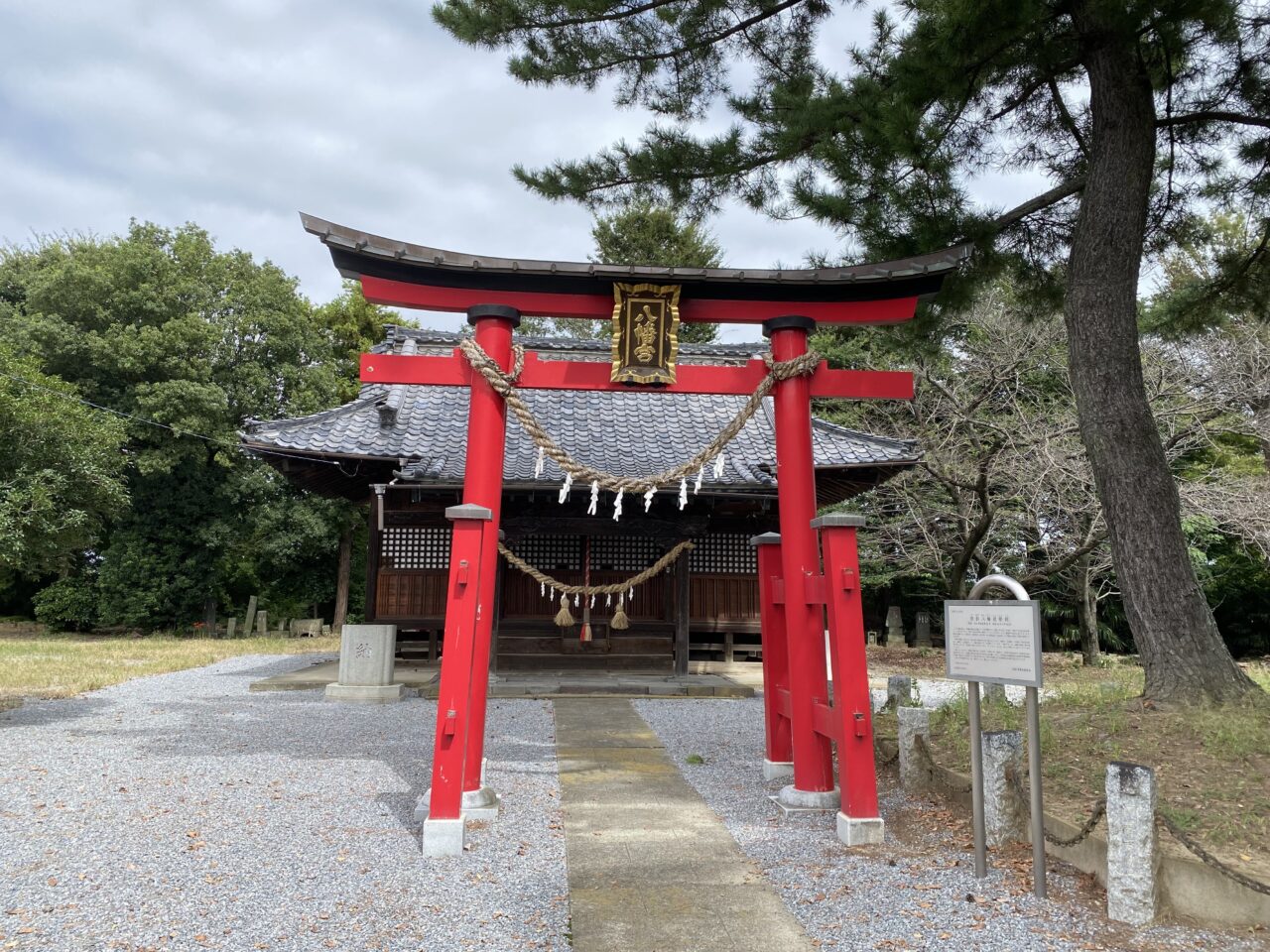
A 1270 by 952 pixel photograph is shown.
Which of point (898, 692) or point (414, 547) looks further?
point (414, 547)

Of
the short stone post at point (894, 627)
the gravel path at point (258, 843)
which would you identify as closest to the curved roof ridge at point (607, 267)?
the gravel path at point (258, 843)

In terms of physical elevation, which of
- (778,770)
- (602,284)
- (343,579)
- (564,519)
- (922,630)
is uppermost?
(602,284)

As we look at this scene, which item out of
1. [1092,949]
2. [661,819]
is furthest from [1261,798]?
[661,819]

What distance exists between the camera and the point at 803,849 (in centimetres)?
443

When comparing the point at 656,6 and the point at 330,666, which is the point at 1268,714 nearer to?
the point at 656,6

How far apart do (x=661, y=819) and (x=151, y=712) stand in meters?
6.72

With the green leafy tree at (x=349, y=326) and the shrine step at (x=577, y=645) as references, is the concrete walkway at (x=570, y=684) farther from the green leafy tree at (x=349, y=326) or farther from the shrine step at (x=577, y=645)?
the green leafy tree at (x=349, y=326)

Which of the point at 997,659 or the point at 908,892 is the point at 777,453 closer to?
the point at 997,659

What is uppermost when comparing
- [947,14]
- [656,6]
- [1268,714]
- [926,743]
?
[656,6]

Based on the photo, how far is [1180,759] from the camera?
445 cm

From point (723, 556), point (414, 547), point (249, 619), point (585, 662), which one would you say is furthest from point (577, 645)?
point (249, 619)

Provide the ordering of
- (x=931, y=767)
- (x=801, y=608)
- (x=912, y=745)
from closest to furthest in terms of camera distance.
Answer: (x=801, y=608) < (x=931, y=767) < (x=912, y=745)

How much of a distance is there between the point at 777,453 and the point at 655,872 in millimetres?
2834

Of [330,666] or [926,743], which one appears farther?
[330,666]
